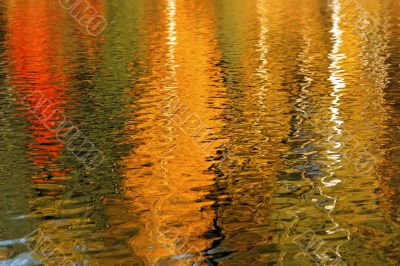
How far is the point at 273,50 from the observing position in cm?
4428

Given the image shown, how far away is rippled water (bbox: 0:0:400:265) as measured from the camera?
14.8 meters

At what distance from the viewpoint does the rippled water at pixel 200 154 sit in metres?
14.8

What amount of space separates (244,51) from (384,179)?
25.4m

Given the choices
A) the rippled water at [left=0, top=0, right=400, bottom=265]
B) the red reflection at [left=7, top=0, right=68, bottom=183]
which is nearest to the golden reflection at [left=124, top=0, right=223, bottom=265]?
the rippled water at [left=0, top=0, right=400, bottom=265]

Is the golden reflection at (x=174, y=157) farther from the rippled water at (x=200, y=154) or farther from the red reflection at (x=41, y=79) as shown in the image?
the red reflection at (x=41, y=79)

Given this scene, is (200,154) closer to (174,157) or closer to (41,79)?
(174,157)

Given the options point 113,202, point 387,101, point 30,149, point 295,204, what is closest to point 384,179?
point 295,204

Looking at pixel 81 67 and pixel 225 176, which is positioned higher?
pixel 225 176

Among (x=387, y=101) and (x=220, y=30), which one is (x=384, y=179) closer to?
(x=387, y=101)

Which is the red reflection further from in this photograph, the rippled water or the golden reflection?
the golden reflection

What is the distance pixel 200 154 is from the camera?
70.5ft

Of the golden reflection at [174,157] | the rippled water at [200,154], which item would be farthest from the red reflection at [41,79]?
the golden reflection at [174,157]

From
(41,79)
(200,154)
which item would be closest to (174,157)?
(200,154)

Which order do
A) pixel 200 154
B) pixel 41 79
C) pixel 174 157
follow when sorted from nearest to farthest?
pixel 174 157, pixel 200 154, pixel 41 79
